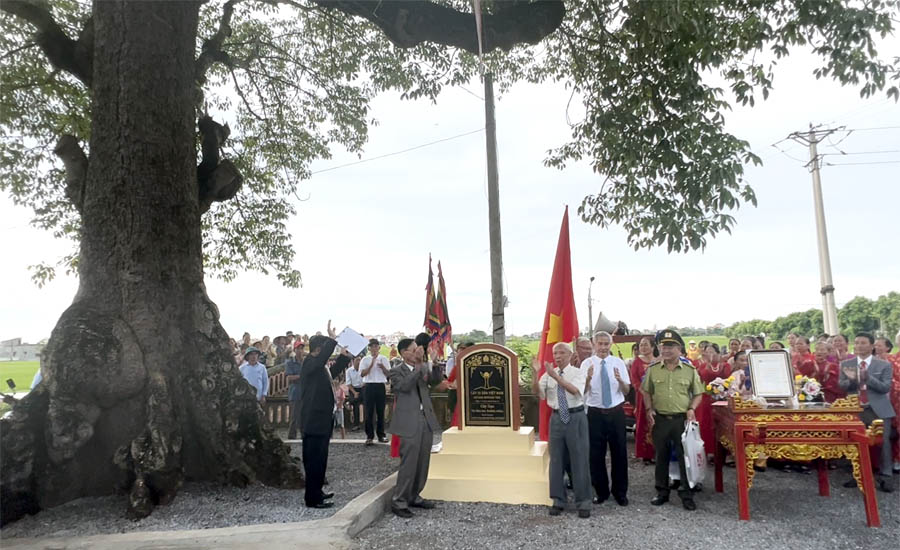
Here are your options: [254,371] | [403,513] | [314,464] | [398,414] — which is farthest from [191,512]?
[254,371]

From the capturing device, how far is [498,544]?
511cm

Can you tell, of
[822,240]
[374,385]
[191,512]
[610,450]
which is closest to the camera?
[191,512]

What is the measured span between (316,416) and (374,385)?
4640mm

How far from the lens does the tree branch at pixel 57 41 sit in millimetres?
7262

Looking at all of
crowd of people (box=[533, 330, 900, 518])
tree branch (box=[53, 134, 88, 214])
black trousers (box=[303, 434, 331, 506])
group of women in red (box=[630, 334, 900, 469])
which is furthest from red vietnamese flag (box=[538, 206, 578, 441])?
tree branch (box=[53, 134, 88, 214])

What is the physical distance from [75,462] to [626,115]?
750 centimetres

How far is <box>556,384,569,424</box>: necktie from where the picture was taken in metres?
6.28

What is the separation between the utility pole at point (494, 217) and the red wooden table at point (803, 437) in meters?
6.06

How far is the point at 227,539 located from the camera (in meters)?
4.85

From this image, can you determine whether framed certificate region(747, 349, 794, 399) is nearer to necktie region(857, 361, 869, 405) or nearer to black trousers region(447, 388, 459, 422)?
necktie region(857, 361, 869, 405)

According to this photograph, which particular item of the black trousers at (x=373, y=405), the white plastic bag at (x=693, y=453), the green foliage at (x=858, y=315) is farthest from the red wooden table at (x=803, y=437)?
the green foliage at (x=858, y=315)

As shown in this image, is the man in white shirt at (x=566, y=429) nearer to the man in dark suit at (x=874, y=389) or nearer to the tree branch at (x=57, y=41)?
the man in dark suit at (x=874, y=389)

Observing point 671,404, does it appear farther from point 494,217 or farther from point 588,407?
point 494,217

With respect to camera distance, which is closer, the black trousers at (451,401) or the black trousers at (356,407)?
the black trousers at (451,401)
